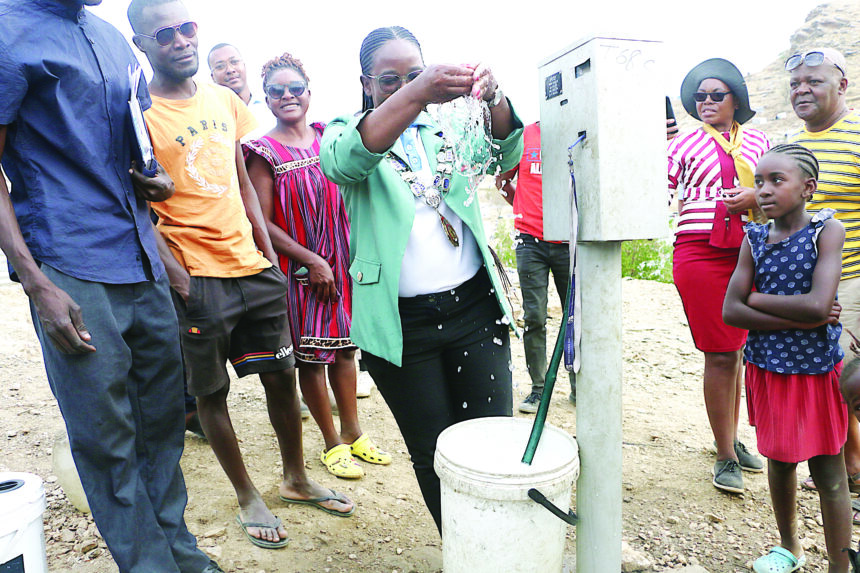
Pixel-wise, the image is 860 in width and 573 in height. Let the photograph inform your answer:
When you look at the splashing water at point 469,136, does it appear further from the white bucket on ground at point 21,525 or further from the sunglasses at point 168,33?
the white bucket on ground at point 21,525

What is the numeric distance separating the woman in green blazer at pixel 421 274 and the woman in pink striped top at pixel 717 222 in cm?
139

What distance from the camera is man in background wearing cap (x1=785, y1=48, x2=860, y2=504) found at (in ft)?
9.56

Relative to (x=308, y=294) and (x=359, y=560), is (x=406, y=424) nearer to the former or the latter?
(x=359, y=560)

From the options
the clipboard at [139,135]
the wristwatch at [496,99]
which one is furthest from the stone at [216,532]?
the wristwatch at [496,99]

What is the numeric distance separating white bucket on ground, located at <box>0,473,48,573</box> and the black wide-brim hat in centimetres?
344

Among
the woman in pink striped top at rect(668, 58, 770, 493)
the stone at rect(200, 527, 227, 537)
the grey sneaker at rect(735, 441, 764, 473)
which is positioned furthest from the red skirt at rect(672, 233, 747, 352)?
the stone at rect(200, 527, 227, 537)

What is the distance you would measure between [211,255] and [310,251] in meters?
0.80

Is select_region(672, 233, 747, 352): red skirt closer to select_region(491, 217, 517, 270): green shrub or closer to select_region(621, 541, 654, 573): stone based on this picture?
select_region(621, 541, 654, 573): stone

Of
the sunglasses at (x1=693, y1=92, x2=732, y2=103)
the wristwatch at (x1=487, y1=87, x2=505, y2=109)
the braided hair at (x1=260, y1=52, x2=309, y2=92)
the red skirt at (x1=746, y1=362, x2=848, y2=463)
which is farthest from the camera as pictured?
the braided hair at (x1=260, y1=52, x2=309, y2=92)

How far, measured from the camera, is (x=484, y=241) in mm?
2111

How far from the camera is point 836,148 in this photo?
2955 millimetres

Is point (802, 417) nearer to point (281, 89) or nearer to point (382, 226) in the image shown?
point (382, 226)

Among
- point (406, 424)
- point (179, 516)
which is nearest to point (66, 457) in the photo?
point (179, 516)

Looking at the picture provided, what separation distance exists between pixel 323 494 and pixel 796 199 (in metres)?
2.40
